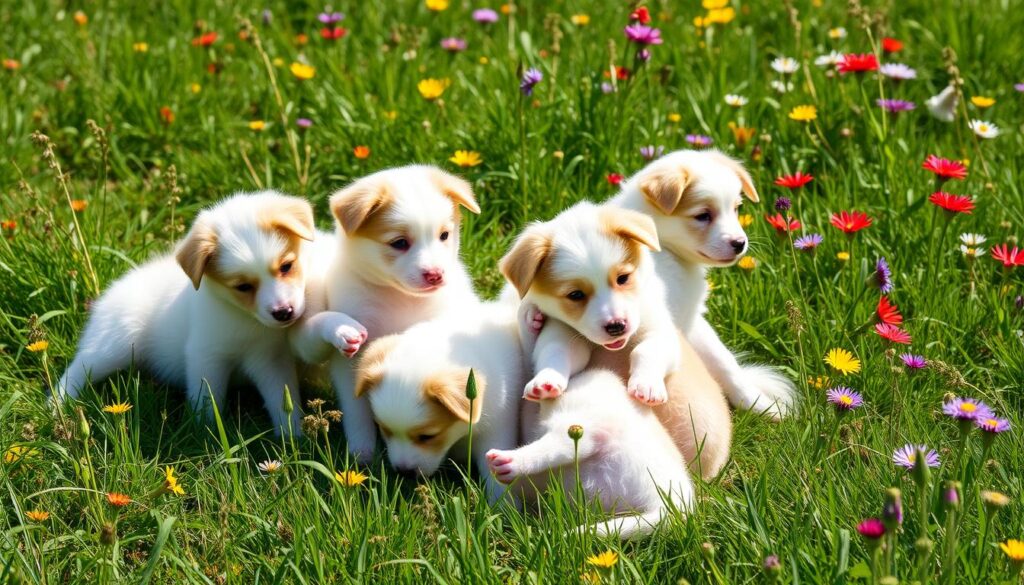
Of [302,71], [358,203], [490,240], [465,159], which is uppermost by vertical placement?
[358,203]

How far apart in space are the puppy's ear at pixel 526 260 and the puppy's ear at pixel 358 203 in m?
0.49

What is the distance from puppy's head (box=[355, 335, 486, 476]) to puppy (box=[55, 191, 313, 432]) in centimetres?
48

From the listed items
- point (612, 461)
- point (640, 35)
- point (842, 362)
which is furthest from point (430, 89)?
point (612, 461)

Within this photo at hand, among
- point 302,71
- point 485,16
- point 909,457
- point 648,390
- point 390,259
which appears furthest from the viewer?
point 485,16

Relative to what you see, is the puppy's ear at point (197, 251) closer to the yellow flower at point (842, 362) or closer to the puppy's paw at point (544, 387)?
the puppy's paw at point (544, 387)

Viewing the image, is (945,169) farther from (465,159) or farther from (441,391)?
(441,391)

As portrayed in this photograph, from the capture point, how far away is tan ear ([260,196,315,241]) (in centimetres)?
376

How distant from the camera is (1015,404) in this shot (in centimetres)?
387

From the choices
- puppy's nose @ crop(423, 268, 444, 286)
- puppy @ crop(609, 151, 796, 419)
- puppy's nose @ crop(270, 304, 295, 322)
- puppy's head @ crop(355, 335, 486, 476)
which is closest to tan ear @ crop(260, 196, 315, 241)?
puppy's nose @ crop(270, 304, 295, 322)

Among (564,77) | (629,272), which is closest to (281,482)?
(629,272)

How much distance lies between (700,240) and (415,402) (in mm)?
1180

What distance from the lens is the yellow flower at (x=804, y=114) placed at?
16.3 feet

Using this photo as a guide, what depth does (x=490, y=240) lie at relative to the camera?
4.80m

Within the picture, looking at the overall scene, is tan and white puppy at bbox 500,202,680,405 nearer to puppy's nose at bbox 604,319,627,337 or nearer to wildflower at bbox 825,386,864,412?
puppy's nose at bbox 604,319,627,337
